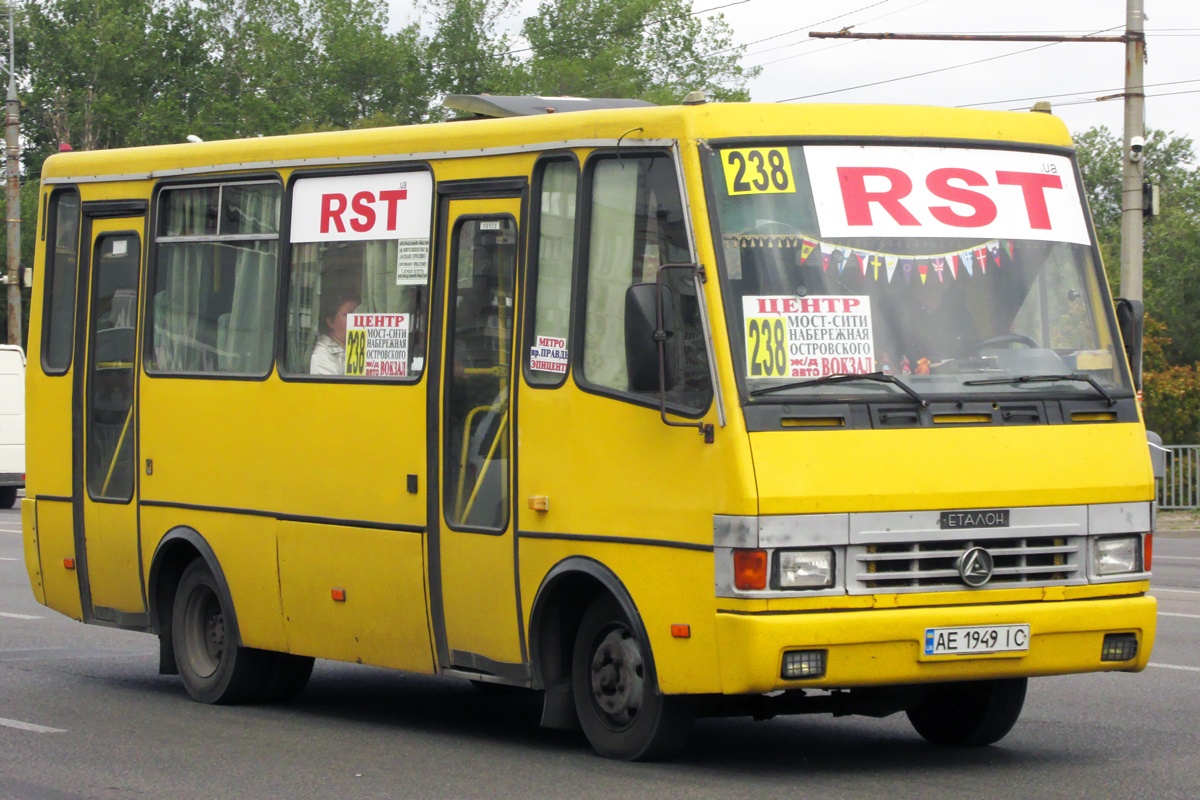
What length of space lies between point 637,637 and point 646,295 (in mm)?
1456

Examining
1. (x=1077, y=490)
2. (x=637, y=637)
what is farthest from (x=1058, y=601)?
(x=637, y=637)

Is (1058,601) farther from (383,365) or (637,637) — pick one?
(383,365)

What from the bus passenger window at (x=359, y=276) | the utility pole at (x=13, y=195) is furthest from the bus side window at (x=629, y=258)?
the utility pole at (x=13, y=195)

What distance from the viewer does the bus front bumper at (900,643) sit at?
7.21 metres

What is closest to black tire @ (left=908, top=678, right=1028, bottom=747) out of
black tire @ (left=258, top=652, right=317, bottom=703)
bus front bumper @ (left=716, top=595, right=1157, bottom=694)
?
bus front bumper @ (left=716, top=595, right=1157, bottom=694)

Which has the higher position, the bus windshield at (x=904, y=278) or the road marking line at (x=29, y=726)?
the bus windshield at (x=904, y=278)

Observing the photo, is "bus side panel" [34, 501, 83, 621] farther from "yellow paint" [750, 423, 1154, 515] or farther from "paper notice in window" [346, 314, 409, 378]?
"yellow paint" [750, 423, 1154, 515]

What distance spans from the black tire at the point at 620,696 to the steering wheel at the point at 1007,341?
1904 millimetres

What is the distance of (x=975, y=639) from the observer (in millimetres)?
7469

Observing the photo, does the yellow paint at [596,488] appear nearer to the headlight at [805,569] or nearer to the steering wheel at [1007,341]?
the headlight at [805,569]

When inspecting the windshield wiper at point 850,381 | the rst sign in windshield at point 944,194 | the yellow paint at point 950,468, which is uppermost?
the rst sign in windshield at point 944,194

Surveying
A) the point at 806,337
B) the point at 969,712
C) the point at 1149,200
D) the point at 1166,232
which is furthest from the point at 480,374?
the point at 1166,232

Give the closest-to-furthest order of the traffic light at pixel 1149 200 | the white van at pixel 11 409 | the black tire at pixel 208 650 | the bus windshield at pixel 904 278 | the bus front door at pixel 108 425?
the bus windshield at pixel 904 278 < the black tire at pixel 208 650 < the bus front door at pixel 108 425 < the traffic light at pixel 1149 200 < the white van at pixel 11 409

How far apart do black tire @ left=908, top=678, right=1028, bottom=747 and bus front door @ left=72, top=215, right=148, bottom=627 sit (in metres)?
4.93
